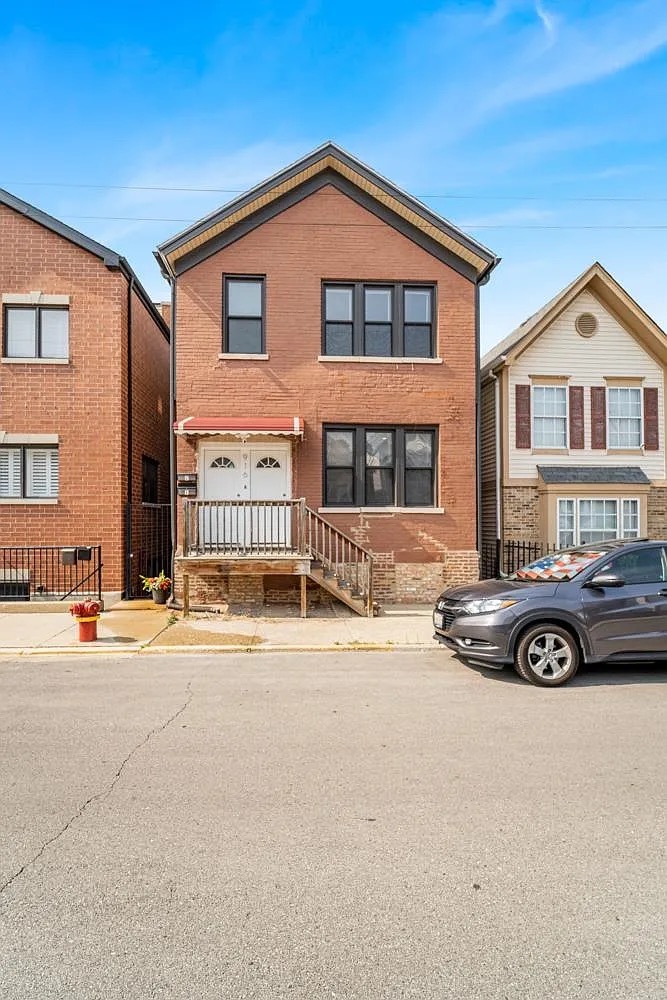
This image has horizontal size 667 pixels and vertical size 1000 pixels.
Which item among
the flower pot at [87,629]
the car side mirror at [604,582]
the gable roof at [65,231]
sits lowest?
the flower pot at [87,629]

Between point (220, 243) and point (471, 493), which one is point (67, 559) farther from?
point (471, 493)

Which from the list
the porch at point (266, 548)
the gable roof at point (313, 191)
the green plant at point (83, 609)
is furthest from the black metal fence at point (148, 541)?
the gable roof at point (313, 191)

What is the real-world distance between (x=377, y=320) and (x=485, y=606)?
A: 842cm

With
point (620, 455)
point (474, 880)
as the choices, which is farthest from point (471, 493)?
point (474, 880)

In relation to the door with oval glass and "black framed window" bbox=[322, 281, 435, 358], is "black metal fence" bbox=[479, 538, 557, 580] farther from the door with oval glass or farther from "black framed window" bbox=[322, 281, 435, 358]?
the door with oval glass

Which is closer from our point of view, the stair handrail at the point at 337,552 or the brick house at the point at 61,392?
the stair handrail at the point at 337,552

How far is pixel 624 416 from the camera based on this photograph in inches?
641

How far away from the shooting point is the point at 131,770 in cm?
485

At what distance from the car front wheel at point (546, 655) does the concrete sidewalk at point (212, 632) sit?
7.80 ft

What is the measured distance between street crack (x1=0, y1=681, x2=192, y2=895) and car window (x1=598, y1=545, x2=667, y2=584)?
5.32 metres

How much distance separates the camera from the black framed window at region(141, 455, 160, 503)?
16.3 metres

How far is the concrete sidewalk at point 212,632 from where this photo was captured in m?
9.51

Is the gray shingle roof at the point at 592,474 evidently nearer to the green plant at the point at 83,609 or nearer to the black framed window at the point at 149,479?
the black framed window at the point at 149,479

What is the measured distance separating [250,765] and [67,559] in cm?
918
